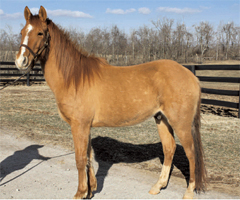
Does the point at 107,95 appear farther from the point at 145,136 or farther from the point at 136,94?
the point at 145,136

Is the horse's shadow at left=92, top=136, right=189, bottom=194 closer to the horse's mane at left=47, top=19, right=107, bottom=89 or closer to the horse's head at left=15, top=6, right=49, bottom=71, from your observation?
the horse's mane at left=47, top=19, right=107, bottom=89

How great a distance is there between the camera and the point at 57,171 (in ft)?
12.5

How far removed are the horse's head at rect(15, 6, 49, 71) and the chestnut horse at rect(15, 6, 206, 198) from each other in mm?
13

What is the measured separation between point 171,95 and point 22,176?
264cm

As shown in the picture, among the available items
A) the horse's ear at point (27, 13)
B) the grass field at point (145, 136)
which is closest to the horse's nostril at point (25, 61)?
the horse's ear at point (27, 13)

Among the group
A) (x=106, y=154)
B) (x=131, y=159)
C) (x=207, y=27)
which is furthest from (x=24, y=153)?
(x=207, y=27)

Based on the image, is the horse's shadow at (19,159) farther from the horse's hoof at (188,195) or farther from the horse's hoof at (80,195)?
the horse's hoof at (188,195)

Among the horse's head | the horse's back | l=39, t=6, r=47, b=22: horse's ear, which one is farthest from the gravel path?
l=39, t=6, r=47, b=22: horse's ear

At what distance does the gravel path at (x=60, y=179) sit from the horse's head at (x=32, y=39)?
1.70m

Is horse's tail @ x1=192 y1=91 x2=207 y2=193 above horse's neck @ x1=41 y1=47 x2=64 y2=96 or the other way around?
Answer: the other way around

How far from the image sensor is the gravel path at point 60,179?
122 inches

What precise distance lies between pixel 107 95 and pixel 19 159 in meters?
2.46

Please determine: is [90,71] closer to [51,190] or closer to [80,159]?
[80,159]

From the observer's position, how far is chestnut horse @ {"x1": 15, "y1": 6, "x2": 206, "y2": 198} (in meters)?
2.97
